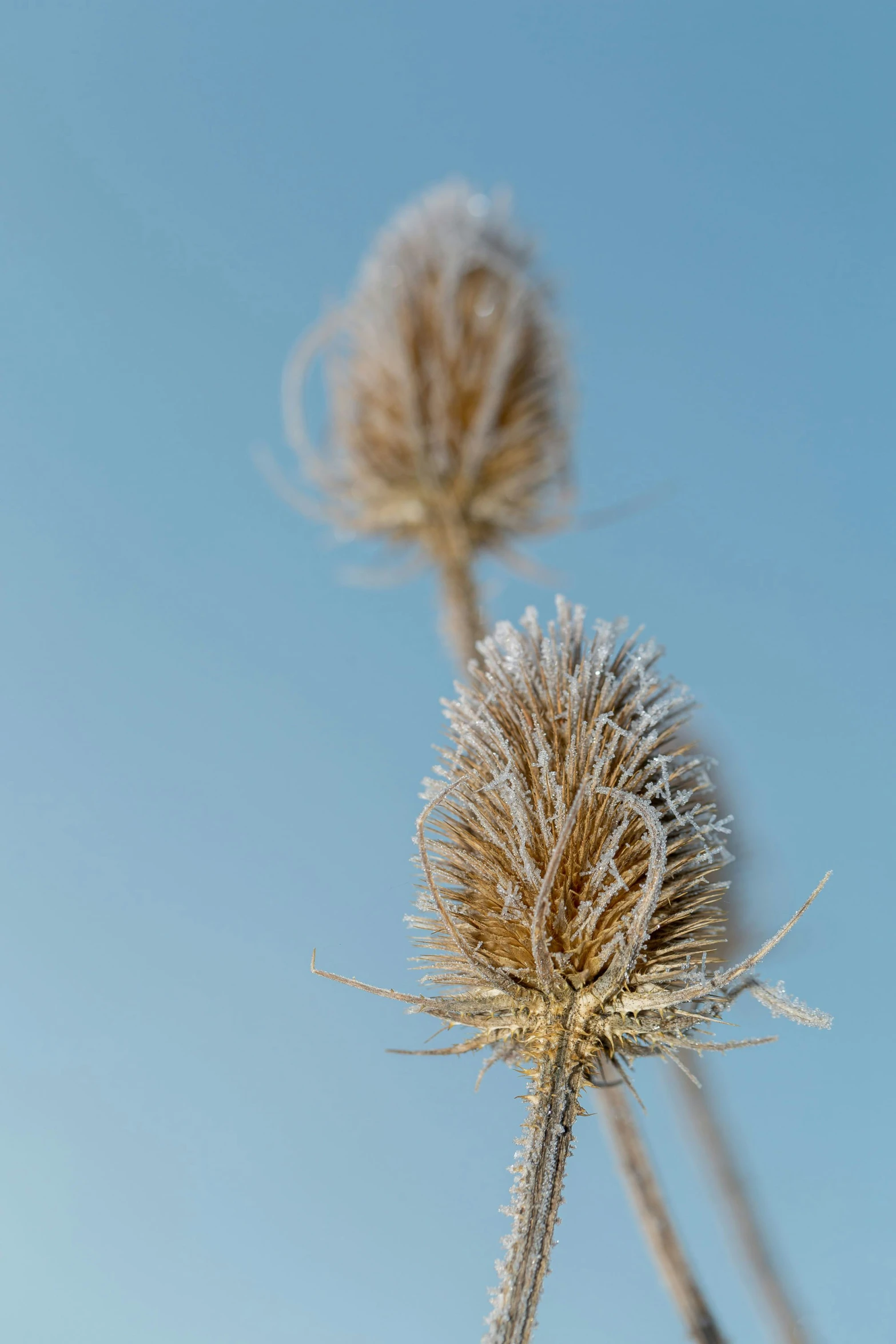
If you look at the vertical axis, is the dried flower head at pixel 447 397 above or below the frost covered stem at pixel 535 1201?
above

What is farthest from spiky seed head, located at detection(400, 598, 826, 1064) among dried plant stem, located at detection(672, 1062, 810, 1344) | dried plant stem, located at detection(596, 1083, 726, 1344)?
dried plant stem, located at detection(672, 1062, 810, 1344)

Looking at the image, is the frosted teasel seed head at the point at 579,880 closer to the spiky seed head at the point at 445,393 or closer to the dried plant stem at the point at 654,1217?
the dried plant stem at the point at 654,1217

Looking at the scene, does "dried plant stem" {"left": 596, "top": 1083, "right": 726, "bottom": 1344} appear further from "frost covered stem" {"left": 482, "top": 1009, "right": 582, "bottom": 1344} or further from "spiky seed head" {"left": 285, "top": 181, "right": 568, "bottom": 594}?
"spiky seed head" {"left": 285, "top": 181, "right": 568, "bottom": 594}

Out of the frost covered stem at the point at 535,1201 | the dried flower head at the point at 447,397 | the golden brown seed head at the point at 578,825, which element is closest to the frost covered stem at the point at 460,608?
the dried flower head at the point at 447,397

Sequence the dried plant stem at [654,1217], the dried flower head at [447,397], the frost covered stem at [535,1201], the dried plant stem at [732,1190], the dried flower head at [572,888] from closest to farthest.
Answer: the frost covered stem at [535,1201], the dried flower head at [572,888], the dried plant stem at [654,1217], the dried plant stem at [732,1190], the dried flower head at [447,397]

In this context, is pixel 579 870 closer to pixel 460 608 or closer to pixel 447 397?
pixel 460 608

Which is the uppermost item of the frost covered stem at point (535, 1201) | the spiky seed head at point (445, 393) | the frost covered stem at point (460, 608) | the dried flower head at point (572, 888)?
the spiky seed head at point (445, 393)

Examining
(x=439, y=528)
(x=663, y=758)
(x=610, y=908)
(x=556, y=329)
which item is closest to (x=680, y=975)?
(x=610, y=908)

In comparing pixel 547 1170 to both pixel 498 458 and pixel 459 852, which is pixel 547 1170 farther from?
pixel 498 458
